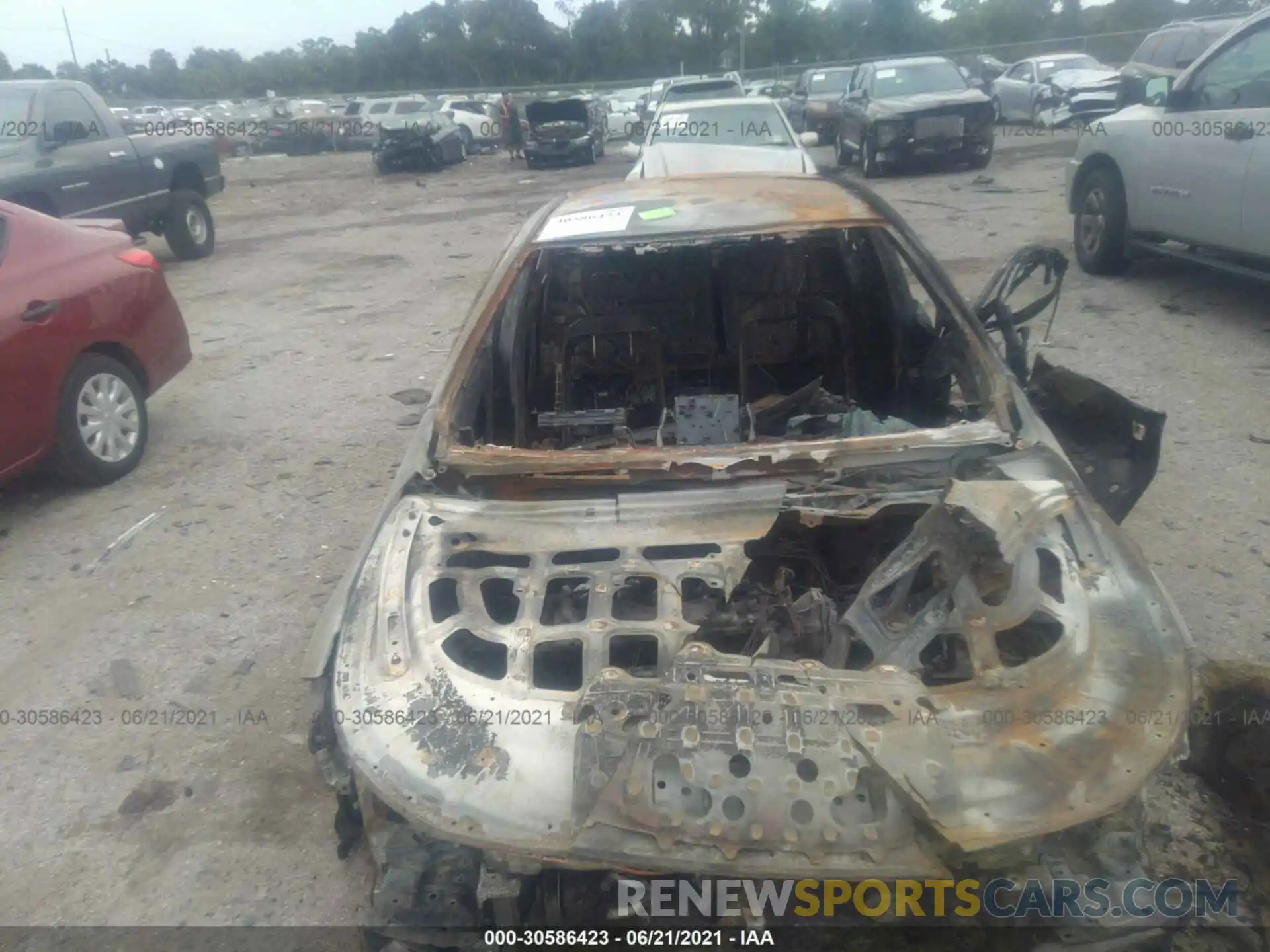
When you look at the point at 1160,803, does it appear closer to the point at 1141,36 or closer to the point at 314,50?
the point at 1141,36

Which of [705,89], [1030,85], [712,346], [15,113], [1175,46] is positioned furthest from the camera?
[1030,85]

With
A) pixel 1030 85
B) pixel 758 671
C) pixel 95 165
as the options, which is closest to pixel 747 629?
pixel 758 671

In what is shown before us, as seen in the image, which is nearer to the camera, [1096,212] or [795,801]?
[795,801]

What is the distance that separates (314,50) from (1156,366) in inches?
2400

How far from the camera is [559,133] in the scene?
19.2 metres

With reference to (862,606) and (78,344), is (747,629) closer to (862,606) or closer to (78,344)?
(862,606)

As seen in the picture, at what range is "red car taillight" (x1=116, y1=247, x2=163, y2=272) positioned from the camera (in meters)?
5.21

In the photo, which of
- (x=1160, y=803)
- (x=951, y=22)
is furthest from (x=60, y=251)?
(x=951, y=22)

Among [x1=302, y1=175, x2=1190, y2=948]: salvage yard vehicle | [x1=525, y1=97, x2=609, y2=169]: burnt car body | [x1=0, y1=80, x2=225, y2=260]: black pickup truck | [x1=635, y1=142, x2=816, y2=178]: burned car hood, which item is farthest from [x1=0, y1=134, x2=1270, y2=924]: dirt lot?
[x1=525, y1=97, x2=609, y2=169]: burnt car body

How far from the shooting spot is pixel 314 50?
5669cm

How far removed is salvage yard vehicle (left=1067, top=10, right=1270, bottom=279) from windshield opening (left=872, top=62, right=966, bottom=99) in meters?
6.59

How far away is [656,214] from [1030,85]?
60.5ft

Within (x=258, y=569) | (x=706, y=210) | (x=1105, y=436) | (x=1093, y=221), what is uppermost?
(x=706, y=210)

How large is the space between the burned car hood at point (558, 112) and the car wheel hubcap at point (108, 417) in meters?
15.6
